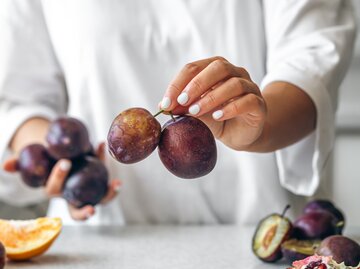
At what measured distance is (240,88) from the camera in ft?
2.85

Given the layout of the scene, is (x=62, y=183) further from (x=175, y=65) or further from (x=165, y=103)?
(x=165, y=103)

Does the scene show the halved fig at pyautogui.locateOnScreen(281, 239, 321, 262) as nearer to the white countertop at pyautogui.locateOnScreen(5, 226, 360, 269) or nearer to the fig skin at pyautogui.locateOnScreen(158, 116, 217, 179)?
the white countertop at pyautogui.locateOnScreen(5, 226, 360, 269)

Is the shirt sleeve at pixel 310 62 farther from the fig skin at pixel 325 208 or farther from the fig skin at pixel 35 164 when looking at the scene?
the fig skin at pixel 35 164

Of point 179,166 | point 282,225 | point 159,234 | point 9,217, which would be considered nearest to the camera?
point 179,166

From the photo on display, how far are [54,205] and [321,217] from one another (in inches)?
26.4

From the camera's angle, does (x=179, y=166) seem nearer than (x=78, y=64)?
Yes

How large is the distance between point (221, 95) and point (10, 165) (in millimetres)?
572

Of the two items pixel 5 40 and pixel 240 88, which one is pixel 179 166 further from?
pixel 5 40

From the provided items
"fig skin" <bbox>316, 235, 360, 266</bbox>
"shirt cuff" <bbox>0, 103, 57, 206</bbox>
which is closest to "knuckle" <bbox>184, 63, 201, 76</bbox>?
"fig skin" <bbox>316, 235, 360, 266</bbox>

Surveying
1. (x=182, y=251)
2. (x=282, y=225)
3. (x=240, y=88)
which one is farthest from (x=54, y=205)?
(x=240, y=88)

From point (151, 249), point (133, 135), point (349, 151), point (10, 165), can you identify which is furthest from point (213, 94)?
point (349, 151)

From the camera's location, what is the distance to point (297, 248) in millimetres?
965

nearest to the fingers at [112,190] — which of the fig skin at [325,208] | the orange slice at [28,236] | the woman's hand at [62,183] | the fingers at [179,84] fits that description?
the woman's hand at [62,183]

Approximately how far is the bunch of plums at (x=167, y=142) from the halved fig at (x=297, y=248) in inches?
8.3
